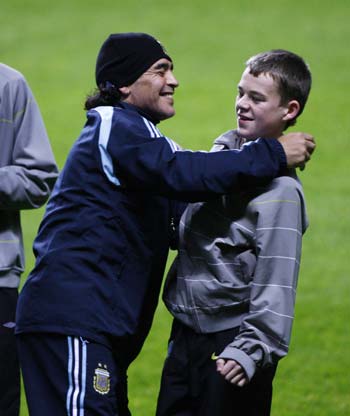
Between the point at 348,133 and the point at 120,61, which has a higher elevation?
the point at 120,61

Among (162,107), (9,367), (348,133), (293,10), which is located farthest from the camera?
(293,10)

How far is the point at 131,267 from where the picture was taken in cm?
405

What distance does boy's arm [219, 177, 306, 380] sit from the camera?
12.8 ft

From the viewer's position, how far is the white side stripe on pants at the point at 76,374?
12.9 feet

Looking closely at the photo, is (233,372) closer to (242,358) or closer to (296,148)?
(242,358)

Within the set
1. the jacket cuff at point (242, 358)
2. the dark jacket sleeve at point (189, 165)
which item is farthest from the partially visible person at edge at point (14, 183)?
the jacket cuff at point (242, 358)

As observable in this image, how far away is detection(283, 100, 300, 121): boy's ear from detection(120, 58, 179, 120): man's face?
402 millimetres

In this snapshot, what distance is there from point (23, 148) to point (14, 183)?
0.16 meters

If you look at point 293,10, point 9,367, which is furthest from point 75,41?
point 9,367

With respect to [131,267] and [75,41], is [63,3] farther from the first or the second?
[131,267]

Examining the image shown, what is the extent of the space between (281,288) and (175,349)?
516mm

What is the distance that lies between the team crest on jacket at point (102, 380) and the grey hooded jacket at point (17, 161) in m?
0.91

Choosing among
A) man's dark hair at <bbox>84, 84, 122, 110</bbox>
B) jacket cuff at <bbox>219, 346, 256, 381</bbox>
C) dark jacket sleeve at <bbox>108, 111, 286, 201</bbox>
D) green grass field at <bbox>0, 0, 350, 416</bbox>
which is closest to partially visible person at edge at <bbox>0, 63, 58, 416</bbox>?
man's dark hair at <bbox>84, 84, 122, 110</bbox>

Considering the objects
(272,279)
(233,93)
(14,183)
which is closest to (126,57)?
(14,183)
